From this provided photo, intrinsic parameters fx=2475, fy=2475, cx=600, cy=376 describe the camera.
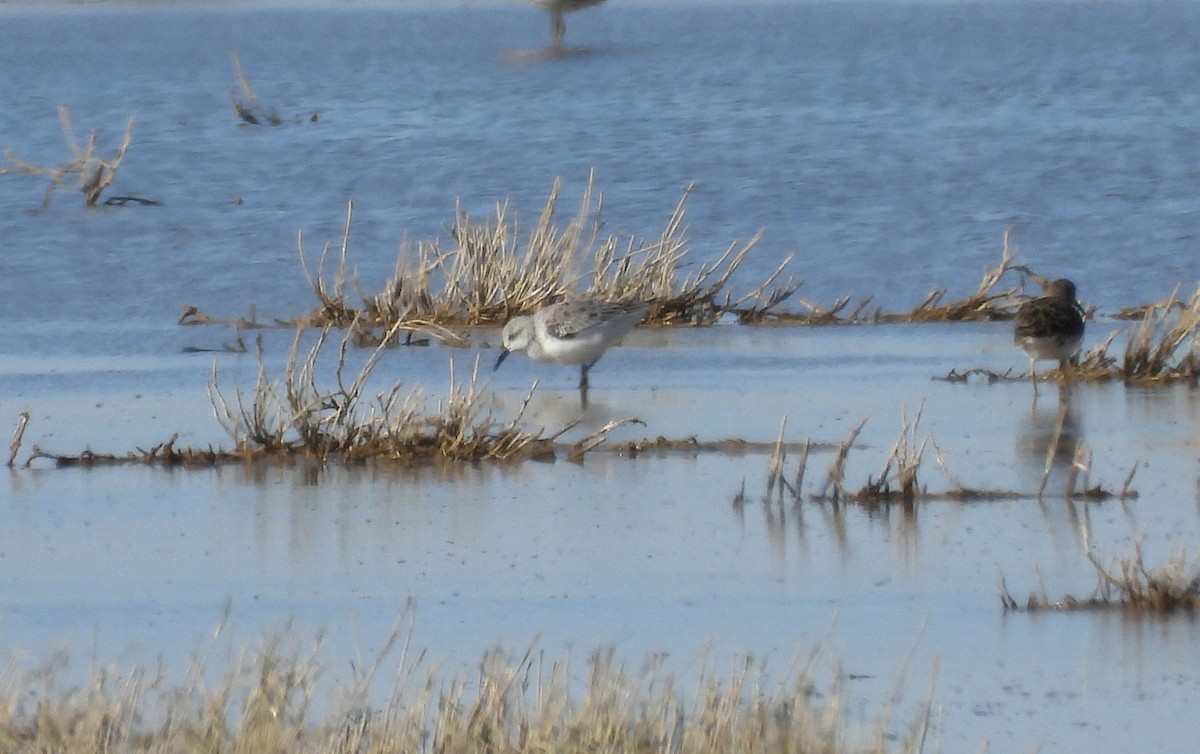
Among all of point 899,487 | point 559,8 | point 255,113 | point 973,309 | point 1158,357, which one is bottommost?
point 899,487

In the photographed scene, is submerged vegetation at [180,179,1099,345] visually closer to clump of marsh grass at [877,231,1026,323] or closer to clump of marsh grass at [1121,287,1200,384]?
clump of marsh grass at [877,231,1026,323]

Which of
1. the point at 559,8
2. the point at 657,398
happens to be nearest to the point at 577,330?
the point at 657,398

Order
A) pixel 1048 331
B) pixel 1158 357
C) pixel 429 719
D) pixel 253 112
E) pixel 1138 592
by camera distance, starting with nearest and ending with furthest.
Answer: pixel 429 719 → pixel 1138 592 → pixel 1048 331 → pixel 1158 357 → pixel 253 112

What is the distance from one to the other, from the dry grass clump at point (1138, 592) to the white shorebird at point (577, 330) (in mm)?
4861

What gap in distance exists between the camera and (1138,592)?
7.17 m

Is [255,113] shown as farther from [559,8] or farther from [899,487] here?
[899,487]

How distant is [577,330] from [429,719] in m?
6.01

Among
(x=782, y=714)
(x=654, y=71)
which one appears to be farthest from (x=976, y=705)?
(x=654, y=71)

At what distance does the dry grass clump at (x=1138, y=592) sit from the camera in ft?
23.4

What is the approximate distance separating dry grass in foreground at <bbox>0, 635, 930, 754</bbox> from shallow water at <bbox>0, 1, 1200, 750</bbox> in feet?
1.69

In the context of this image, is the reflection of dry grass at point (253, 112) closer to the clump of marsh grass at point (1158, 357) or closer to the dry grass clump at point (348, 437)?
the clump of marsh grass at point (1158, 357)

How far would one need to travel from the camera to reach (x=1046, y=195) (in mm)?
23500

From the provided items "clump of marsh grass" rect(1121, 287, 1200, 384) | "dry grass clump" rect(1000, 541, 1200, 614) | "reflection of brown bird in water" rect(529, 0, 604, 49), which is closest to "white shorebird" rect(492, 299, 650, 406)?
"clump of marsh grass" rect(1121, 287, 1200, 384)

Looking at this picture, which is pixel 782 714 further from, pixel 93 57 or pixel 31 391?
pixel 93 57
